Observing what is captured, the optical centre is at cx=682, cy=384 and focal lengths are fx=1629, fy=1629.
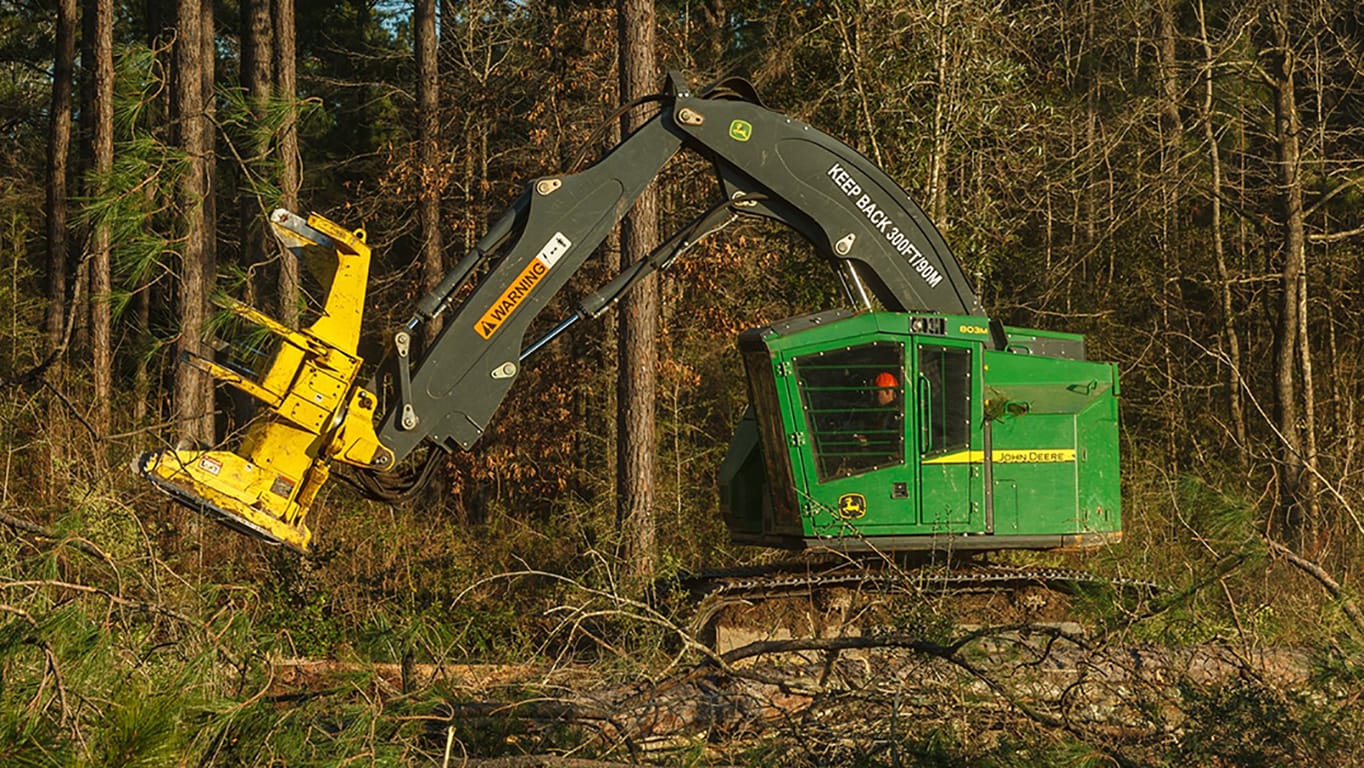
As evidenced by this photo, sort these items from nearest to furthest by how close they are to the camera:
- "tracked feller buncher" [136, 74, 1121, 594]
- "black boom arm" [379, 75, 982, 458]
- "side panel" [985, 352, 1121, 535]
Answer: "black boom arm" [379, 75, 982, 458], "tracked feller buncher" [136, 74, 1121, 594], "side panel" [985, 352, 1121, 535]

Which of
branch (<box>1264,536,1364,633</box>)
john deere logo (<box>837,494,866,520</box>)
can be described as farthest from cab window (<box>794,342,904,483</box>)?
branch (<box>1264,536,1364,633</box>)

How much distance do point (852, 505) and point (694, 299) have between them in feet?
26.4

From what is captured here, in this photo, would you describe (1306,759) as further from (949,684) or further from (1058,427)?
(1058,427)

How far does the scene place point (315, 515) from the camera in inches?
578

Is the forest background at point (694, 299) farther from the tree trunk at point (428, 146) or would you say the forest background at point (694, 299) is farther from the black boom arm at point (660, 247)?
the black boom arm at point (660, 247)

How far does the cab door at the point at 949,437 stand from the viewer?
973 centimetres

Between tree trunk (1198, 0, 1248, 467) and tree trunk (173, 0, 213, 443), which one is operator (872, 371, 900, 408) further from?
tree trunk (1198, 0, 1248, 467)

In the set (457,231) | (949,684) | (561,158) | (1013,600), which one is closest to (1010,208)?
(561,158)

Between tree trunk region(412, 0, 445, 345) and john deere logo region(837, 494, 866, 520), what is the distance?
9.36 m

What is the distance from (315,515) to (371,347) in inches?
336

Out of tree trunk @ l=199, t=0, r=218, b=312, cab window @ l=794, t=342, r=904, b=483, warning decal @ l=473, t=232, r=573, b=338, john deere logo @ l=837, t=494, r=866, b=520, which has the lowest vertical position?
john deere logo @ l=837, t=494, r=866, b=520

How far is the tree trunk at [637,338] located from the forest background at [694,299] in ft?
0.95

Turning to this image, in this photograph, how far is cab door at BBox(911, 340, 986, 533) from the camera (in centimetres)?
973

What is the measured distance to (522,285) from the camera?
915cm
